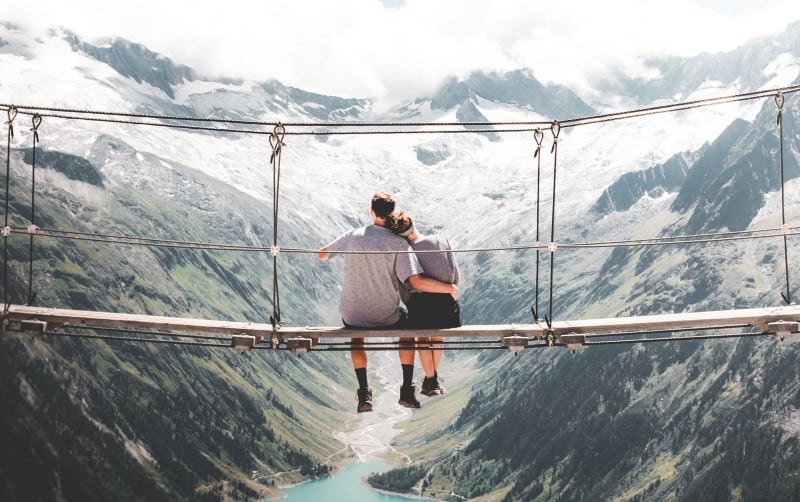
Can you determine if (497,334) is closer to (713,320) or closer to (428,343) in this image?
(428,343)

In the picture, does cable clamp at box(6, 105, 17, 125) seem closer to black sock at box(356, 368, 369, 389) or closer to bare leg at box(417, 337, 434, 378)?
black sock at box(356, 368, 369, 389)

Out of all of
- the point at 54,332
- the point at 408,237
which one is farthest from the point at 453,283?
the point at 54,332

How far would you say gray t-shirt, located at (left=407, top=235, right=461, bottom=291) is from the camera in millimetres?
13711

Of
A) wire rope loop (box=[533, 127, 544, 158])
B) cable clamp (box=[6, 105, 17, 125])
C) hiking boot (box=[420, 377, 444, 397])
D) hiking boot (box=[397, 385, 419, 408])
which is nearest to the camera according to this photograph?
hiking boot (box=[397, 385, 419, 408])

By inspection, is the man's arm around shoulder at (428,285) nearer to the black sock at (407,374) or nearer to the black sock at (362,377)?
the black sock at (407,374)

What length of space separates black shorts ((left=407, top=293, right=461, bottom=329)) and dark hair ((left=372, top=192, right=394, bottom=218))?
147 cm

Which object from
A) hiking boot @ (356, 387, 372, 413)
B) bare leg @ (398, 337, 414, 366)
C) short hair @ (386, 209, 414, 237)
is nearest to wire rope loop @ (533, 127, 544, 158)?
short hair @ (386, 209, 414, 237)

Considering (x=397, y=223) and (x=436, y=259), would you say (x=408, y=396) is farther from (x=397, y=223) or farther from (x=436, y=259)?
(x=397, y=223)

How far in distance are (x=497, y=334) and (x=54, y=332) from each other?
25.6 ft

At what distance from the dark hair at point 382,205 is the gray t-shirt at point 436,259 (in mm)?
653

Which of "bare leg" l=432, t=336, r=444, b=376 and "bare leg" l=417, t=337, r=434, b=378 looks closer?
"bare leg" l=432, t=336, r=444, b=376

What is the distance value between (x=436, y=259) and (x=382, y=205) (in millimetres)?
1189

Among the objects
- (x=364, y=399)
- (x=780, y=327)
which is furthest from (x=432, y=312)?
(x=780, y=327)

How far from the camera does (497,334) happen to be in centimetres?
1377
